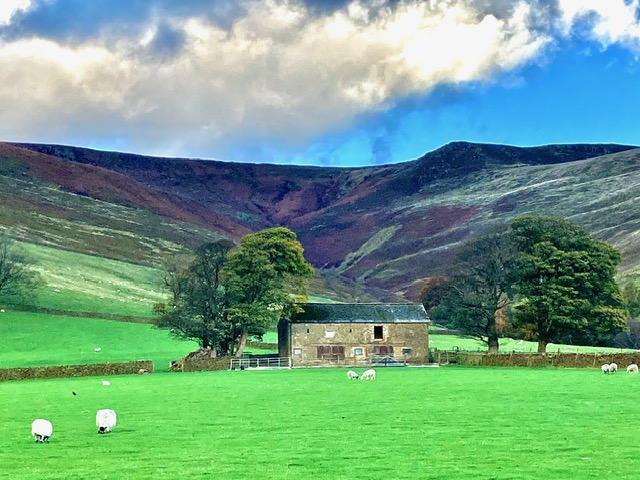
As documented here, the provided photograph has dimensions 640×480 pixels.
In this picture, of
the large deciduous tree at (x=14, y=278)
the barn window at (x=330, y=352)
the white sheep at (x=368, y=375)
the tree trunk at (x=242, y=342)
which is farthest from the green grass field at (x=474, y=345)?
the large deciduous tree at (x=14, y=278)

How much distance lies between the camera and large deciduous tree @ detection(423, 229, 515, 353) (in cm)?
7669

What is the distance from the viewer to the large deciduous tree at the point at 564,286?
73.4m

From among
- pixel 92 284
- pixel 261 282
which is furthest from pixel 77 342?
pixel 92 284

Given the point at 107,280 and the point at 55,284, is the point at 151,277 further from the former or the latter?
the point at 55,284

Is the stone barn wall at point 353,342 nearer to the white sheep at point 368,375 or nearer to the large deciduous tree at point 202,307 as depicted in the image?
the large deciduous tree at point 202,307

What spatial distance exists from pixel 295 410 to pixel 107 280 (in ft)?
297

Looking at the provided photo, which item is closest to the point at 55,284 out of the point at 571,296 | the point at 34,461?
the point at 571,296

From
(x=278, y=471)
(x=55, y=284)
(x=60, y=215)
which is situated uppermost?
(x=60, y=215)

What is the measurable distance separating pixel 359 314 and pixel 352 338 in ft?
8.88

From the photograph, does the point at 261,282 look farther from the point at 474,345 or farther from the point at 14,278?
the point at 474,345

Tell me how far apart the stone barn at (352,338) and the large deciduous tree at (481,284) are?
4.11 metres

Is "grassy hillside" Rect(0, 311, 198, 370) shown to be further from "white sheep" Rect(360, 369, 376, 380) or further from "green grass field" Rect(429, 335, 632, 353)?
"green grass field" Rect(429, 335, 632, 353)

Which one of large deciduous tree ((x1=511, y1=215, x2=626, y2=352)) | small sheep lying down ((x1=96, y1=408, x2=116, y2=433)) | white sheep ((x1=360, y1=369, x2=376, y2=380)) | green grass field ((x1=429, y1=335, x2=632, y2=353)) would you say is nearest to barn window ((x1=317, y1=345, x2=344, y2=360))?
green grass field ((x1=429, y1=335, x2=632, y2=353))

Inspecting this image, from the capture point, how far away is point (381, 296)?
190375 mm
